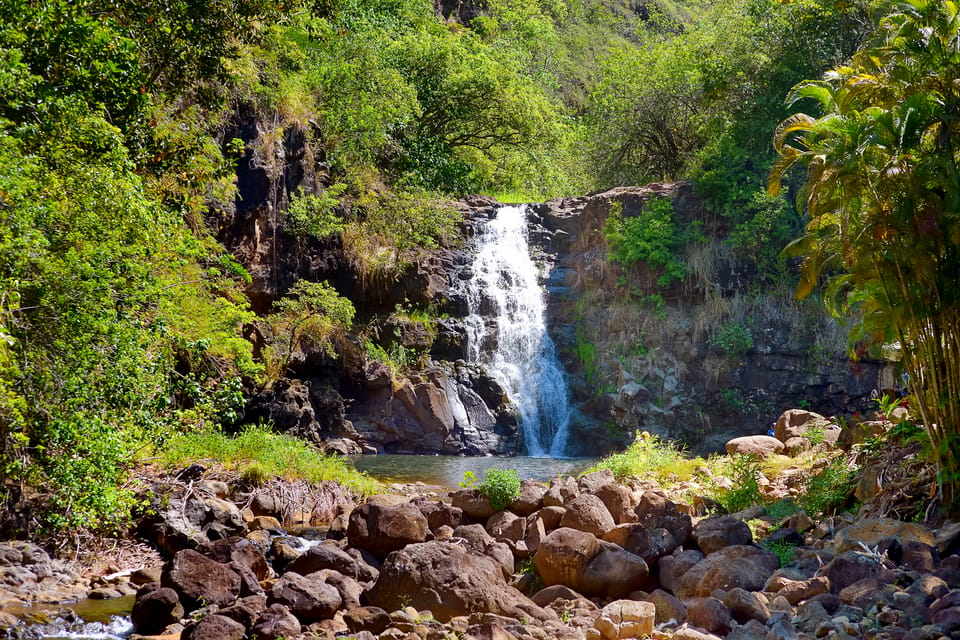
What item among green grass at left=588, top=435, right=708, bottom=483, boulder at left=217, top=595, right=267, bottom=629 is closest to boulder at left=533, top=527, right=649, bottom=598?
boulder at left=217, top=595, right=267, bottom=629

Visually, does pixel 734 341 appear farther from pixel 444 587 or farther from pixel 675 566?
pixel 444 587

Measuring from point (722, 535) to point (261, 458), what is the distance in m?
7.77

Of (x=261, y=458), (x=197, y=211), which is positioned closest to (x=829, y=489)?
(x=261, y=458)

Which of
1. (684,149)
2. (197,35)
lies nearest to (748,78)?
(684,149)

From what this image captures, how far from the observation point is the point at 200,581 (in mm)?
8000

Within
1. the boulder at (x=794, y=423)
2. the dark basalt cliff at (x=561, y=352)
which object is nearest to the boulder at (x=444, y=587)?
the boulder at (x=794, y=423)

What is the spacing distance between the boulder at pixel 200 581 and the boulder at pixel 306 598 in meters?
0.63

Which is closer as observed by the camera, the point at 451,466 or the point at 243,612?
the point at 243,612

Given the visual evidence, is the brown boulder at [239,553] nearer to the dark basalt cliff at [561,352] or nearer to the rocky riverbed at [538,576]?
the rocky riverbed at [538,576]

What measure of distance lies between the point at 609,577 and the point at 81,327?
6.29 metres

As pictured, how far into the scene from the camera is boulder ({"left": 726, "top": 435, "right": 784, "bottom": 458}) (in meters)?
15.0

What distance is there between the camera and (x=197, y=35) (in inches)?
463

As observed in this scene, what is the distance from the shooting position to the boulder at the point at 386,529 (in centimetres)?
987

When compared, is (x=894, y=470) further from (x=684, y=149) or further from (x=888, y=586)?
(x=684, y=149)
